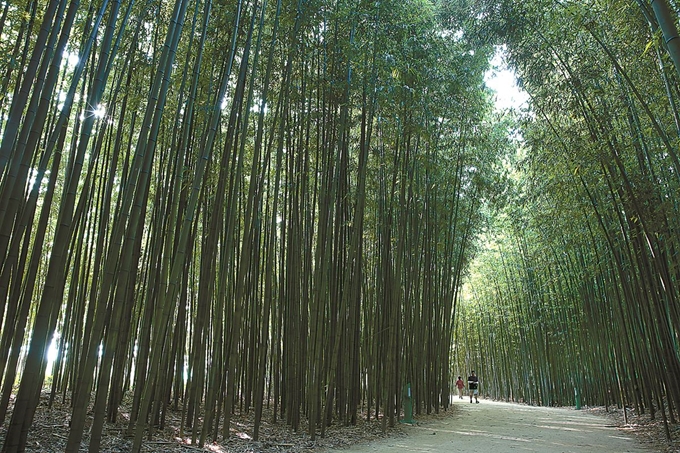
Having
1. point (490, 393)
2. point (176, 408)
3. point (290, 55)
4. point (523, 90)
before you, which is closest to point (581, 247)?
point (523, 90)

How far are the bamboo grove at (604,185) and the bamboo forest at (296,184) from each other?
0.14ft

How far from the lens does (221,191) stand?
336cm

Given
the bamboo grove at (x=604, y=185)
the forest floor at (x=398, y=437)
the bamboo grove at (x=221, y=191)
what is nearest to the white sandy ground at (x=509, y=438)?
the forest floor at (x=398, y=437)

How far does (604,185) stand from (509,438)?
9.73 ft

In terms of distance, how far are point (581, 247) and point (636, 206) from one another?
3.25 meters

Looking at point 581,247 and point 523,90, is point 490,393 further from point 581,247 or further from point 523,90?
point 523,90

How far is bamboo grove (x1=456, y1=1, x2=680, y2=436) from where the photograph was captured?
403 cm

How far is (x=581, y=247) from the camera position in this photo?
7.14 meters

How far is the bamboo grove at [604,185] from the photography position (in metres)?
4.03

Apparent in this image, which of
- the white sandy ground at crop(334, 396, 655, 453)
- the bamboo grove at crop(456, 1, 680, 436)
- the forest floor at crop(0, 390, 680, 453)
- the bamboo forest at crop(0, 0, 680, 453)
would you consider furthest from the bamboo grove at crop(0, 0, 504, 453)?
the bamboo grove at crop(456, 1, 680, 436)

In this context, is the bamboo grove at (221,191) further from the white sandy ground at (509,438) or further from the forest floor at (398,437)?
the white sandy ground at (509,438)

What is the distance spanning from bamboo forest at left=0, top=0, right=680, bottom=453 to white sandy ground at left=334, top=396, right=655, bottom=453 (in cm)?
56

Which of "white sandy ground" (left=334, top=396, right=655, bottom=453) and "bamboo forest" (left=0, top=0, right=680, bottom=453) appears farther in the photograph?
"white sandy ground" (left=334, top=396, right=655, bottom=453)

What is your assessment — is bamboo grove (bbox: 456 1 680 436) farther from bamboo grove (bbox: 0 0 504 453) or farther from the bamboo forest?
bamboo grove (bbox: 0 0 504 453)
